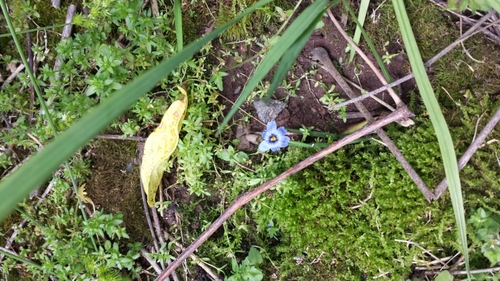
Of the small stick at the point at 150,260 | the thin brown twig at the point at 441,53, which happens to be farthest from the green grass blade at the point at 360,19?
the small stick at the point at 150,260

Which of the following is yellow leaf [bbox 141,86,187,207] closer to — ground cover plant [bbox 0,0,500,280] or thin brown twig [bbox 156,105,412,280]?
ground cover plant [bbox 0,0,500,280]

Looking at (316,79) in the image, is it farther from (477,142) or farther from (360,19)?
(477,142)

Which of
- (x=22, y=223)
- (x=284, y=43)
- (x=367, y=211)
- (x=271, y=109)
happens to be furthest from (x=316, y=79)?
(x=22, y=223)

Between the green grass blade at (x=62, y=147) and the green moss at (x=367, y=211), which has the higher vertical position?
the green grass blade at (x=62, y=147)

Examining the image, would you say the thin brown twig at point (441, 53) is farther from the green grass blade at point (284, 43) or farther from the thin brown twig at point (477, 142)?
the green grass blade at point (284, 43)

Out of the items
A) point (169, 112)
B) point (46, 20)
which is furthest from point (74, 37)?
point (169, 112)

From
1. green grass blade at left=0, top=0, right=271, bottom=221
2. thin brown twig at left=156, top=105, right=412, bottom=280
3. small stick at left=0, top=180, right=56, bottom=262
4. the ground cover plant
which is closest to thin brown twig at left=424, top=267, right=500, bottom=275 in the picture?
the ground cover plant
